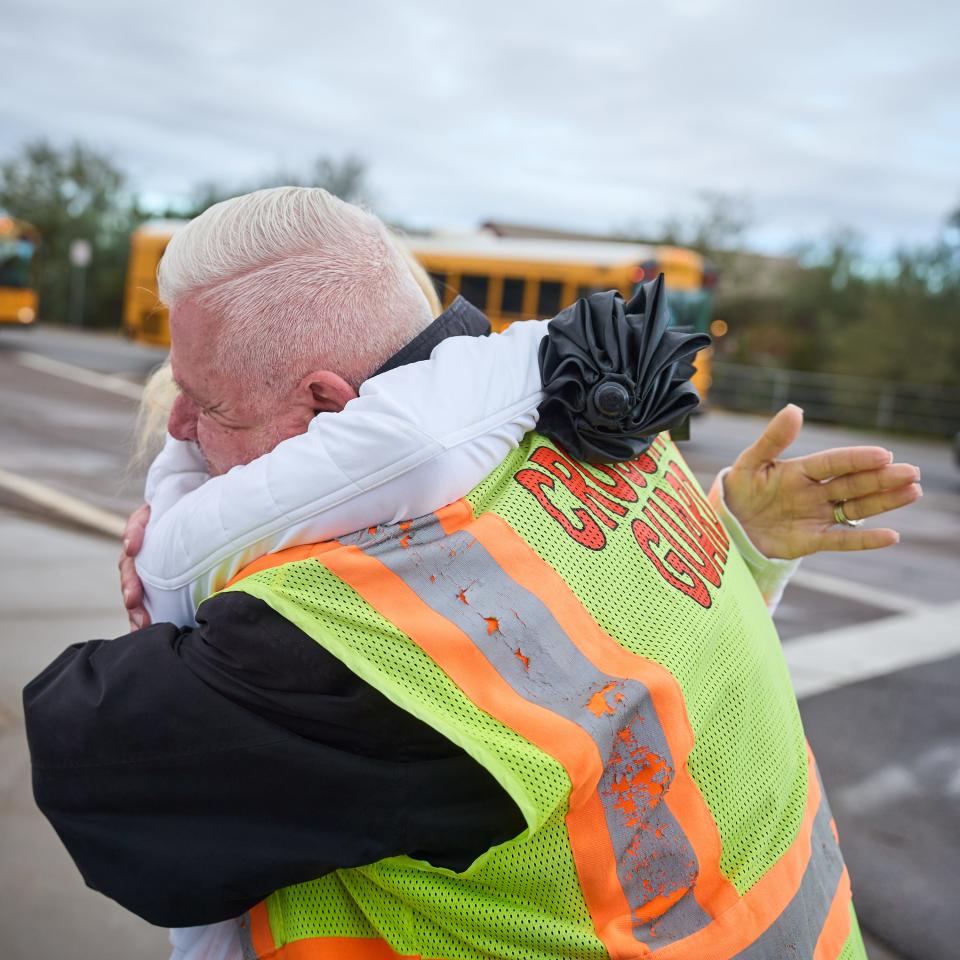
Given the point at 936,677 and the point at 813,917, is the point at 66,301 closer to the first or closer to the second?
the point at 936,677

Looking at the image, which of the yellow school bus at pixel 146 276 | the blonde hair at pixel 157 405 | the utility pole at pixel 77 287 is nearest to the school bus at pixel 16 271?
the yellow school bus at pixel 146 276

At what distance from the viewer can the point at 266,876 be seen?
1.14 metres

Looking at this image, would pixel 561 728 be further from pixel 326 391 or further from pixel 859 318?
pixel 859 318

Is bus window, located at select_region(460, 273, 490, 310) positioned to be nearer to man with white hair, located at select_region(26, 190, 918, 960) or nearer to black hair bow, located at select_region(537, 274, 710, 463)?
black hair bow, located at select_region(537, 274, 710, 463)

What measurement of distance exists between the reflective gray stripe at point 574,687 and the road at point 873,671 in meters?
1.08

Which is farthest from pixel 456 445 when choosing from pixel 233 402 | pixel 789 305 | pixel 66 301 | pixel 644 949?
pixel 66 301

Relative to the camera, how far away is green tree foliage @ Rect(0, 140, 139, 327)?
35156mm

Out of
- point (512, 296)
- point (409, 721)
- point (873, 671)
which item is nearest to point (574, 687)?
point (409, 721)

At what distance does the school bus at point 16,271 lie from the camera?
20.6 metres

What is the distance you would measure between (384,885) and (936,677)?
4.60 m

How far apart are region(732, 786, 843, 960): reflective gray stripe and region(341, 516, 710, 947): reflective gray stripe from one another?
139mm

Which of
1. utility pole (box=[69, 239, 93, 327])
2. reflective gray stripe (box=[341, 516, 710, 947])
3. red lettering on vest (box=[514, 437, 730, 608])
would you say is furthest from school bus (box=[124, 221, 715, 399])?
utility pole (box=[69, 239, 93, 327])

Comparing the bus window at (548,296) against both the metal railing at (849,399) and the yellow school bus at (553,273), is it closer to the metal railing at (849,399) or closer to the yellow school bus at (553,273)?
the yellow school bus at (553,273)

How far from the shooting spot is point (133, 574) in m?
1.50
